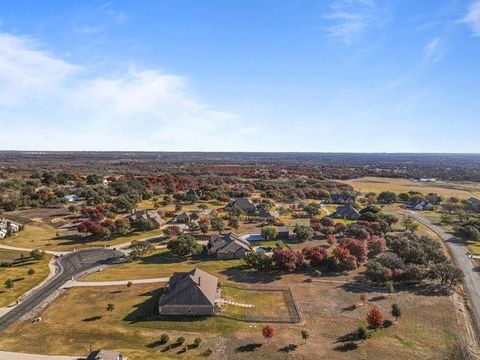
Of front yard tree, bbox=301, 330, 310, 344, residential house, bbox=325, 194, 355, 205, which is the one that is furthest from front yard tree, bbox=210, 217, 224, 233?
residential house, bbox=325, 194, 355, 205

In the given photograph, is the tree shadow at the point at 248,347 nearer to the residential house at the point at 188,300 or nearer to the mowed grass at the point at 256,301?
the mowed grass at the point at 256,301

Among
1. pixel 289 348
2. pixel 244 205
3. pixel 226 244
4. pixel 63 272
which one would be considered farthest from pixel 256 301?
pixel 244 205

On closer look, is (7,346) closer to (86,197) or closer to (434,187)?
(86,197)

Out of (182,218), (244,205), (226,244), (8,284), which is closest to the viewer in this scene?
(8,284)

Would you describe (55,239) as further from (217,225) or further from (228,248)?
(228,248)

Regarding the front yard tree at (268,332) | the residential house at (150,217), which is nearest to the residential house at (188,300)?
the front yard tree at (268,332)
